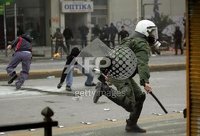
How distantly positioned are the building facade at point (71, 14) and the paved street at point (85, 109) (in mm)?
21736

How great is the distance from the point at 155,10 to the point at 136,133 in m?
34.3

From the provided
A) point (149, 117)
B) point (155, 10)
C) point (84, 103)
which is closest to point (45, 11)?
point (155, 10)

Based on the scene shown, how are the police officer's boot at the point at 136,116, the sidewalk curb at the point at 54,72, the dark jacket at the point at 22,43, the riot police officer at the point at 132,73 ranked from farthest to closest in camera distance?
the sidewalk curb at the point at 54,72 < the dark jacket at the point at 22,43 < the police officer's boot at the point at 136,116 < the riot police officer at the point at 132,73

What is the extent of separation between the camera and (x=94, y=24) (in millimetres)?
40344

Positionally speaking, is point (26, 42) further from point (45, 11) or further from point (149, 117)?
point (45, 11)

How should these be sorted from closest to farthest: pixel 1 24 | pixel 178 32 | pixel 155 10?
1. pixel 178 32
2. pixel 1 24
3. pixel 155 10

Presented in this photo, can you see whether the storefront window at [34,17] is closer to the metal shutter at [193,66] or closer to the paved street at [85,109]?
the paved street at [85,109]

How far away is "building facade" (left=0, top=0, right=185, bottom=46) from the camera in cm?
3828

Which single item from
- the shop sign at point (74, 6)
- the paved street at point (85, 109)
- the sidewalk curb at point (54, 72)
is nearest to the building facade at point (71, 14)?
the shop sign at point (74, 6)

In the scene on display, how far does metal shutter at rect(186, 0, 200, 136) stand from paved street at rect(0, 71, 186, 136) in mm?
2750

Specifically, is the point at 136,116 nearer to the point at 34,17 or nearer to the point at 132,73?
the point at 132,73

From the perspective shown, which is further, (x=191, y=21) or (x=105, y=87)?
(x=105, y=87)

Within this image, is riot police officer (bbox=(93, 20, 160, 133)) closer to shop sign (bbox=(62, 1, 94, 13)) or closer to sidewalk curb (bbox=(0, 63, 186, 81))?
Result: sidewalk curb (bbox=(0, 63, 186, 81))

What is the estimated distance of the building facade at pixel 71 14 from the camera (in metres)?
38.3
